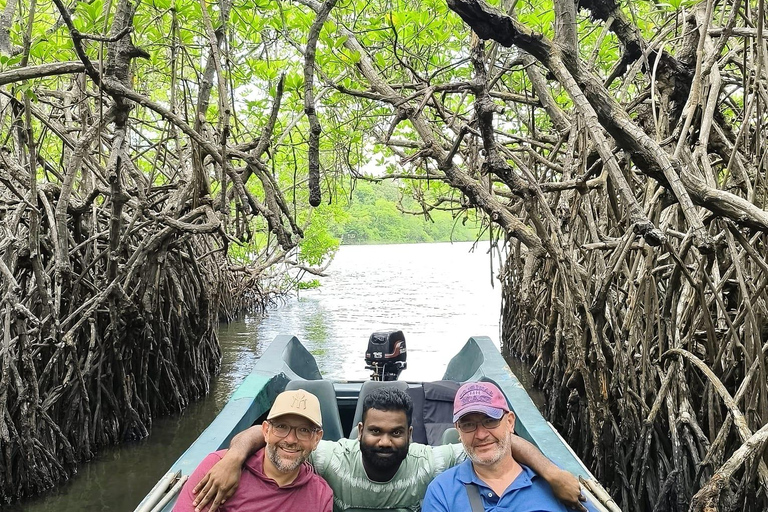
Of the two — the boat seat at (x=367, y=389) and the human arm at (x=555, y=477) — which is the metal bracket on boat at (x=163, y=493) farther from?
the human arm at (x=555, y=477)

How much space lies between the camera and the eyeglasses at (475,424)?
2.19m

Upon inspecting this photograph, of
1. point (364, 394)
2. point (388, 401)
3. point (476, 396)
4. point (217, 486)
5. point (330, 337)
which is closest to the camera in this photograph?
point (217, 486)

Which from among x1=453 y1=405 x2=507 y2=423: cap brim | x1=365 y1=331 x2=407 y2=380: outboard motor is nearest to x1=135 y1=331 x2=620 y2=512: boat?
x1=365 y1=331 x2=407 y2=380: outboard motor

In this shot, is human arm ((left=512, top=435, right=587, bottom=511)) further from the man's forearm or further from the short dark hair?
the man's forearm

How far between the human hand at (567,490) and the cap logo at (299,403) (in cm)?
89

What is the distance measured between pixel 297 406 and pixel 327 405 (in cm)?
136

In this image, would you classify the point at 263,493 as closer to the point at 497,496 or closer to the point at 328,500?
the point at 328,500

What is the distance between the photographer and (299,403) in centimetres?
222

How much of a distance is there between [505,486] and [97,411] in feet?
11.9

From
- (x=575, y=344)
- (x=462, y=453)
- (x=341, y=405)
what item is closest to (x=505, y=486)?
(x=462, y=453)

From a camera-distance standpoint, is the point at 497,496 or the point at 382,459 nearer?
the point at 497,496

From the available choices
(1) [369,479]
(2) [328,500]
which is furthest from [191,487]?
(1) [369,479]

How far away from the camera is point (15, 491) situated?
387 cm

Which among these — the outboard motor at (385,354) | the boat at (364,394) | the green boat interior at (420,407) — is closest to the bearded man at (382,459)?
the boat at (364,394)
